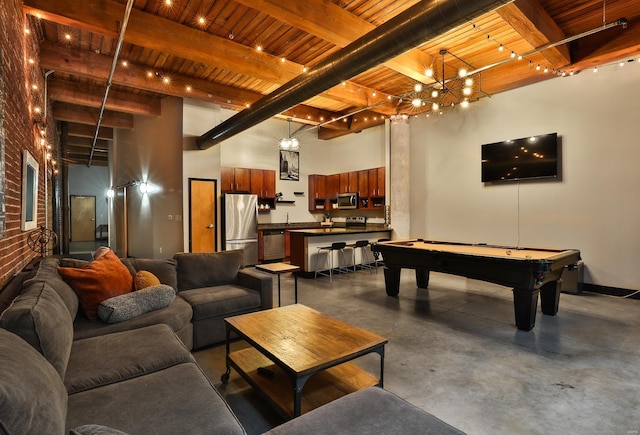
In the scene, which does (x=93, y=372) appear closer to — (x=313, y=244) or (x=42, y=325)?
(x=42, y=325)

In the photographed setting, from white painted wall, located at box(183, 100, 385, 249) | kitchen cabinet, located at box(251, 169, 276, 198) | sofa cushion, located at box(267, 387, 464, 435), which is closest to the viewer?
sofa cushion, located at box(267, 387, 464, 435)

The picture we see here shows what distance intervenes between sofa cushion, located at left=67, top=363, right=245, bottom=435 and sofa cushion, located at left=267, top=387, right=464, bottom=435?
0.88 ft

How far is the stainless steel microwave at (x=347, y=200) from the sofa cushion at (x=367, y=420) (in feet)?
24.2

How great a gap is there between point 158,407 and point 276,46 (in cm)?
481

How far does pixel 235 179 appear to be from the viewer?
315 inches

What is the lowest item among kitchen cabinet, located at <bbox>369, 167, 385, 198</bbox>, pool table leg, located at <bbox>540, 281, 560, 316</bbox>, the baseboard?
the baseboard

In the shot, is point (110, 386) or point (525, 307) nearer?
point (110, 386)

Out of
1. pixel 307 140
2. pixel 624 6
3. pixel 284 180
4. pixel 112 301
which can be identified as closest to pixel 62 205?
pixel 284 180

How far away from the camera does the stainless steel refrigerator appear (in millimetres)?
7043

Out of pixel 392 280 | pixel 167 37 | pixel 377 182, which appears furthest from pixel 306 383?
pixel 377 182

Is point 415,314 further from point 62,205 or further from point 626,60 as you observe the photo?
point 62,205

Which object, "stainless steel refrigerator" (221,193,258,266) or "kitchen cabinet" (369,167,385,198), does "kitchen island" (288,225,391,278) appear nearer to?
"stainless steel refrigerator" (221,193,258,266)

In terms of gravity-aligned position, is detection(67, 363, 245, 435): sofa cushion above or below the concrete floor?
above

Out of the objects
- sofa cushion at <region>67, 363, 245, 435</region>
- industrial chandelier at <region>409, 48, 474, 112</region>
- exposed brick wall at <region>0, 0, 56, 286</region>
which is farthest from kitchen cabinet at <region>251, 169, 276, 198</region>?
A: sofa cushion at <region>67, 363, 245, 435</region>
